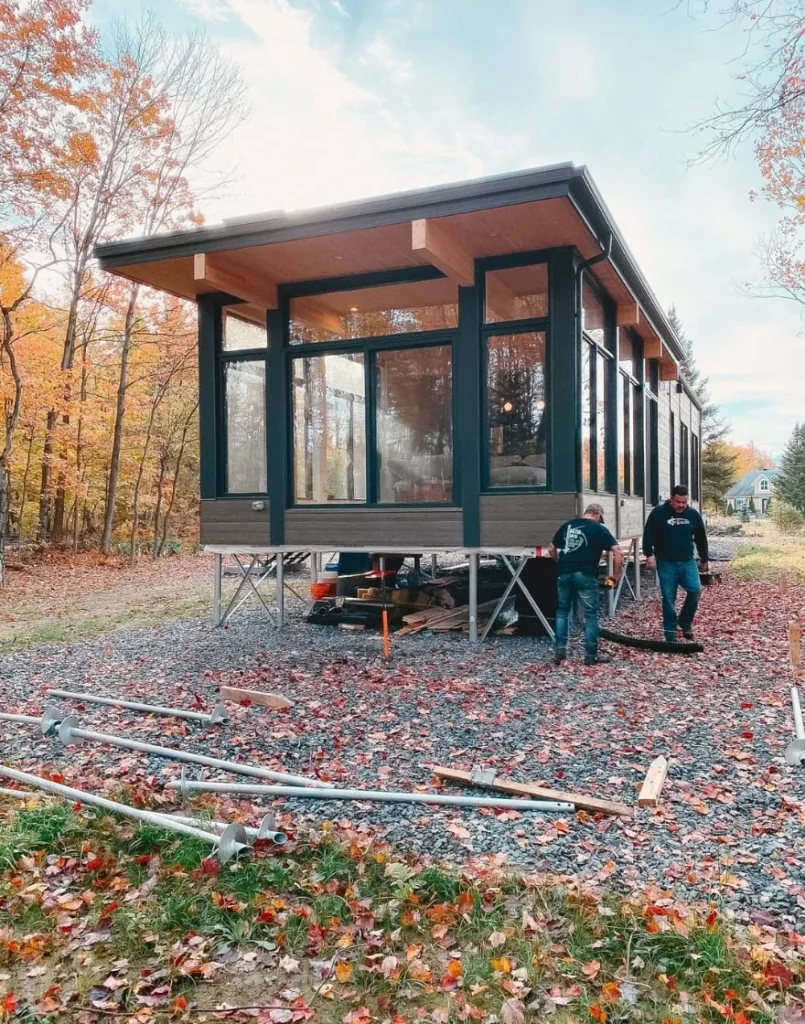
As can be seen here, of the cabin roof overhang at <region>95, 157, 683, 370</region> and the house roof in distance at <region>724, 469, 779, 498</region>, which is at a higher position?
the cabin roof overhang at <region>95, 157, 683, 370</region>

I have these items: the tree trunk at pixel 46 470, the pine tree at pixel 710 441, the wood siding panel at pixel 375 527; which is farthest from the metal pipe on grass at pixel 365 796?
the pine tree at pixel 710 441

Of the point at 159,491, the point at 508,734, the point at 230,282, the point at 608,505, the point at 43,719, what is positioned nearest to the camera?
the point at 508,734

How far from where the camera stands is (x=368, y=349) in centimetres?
766

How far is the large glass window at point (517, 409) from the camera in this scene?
7.09 m

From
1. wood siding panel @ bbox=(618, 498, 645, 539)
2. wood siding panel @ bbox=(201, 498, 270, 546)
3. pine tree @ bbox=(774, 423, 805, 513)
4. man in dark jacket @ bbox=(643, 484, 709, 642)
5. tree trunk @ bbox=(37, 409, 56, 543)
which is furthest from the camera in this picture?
pine tree @ bbox=(774, 423, 805, 513)

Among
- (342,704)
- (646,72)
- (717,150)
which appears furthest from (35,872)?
(646,72)

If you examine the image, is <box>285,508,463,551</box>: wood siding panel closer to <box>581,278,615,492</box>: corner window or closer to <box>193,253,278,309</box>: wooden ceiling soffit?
<box>581,278,615,492</box>: corner window

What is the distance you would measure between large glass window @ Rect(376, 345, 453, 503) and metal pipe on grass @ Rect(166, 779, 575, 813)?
4.26 m

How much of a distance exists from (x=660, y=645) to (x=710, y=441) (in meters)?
35.9

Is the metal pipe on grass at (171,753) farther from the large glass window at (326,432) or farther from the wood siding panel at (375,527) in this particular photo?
the large glass window at (326,432)

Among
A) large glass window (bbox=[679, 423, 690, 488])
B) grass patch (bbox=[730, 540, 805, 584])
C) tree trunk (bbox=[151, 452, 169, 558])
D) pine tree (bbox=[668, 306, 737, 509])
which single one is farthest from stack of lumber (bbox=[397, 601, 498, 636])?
pine tree (bbox=[668, 306, 737, 509])

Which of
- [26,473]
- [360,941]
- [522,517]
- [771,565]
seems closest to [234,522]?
[522,517]

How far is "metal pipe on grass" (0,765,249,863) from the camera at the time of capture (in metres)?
3.00

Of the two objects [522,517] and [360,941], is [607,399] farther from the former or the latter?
[360,941]
